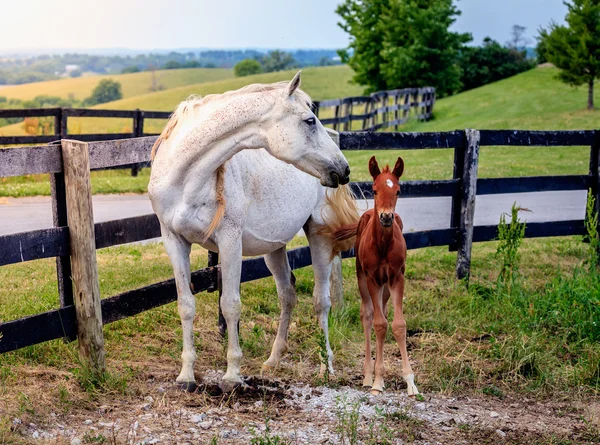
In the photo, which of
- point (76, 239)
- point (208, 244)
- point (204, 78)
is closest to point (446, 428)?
point (208, 244)

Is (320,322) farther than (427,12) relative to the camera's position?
No

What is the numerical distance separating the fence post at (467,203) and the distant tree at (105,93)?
239 ft

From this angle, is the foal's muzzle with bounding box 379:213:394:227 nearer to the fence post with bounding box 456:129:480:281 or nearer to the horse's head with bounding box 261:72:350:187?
the horse's head with bounding box 261:72:350:187

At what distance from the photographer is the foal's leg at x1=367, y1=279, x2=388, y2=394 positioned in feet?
16.0

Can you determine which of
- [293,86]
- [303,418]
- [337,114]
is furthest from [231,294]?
[337,114]

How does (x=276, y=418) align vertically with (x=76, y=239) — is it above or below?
below

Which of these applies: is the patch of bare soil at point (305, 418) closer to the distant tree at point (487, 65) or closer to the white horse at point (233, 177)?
the white horse at point (233, 177)

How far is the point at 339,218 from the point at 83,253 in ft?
6.49

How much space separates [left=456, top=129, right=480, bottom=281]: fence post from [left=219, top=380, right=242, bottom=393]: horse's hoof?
3.52 m

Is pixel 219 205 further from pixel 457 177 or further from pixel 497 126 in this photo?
pixel 497 126

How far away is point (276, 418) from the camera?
4.41 metres

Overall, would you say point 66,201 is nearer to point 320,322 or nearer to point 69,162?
point 69,162

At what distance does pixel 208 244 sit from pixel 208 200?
1.27 ft

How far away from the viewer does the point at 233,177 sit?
4777 mm
